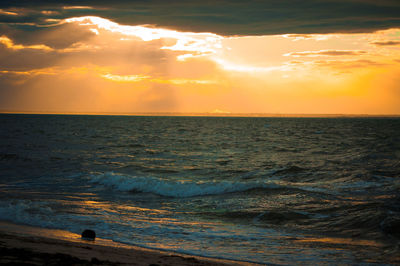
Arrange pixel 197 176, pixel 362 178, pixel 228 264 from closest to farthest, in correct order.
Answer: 1. pixel 228 264
2. pixel 362 178
3. pixel 197 176

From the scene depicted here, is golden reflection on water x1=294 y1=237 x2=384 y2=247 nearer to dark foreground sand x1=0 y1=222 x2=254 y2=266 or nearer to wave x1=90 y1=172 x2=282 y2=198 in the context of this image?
dark foreground sand x1=0 y1=222 x2=254 y2=266

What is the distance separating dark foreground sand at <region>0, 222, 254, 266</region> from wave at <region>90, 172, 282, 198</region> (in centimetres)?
801

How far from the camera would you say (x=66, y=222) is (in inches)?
440

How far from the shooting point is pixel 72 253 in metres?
7.31

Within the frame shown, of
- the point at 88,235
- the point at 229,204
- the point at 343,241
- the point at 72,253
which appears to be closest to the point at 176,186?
the point at 229,204

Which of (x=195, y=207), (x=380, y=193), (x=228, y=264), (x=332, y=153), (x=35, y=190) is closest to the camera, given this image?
(x=228, y=264)

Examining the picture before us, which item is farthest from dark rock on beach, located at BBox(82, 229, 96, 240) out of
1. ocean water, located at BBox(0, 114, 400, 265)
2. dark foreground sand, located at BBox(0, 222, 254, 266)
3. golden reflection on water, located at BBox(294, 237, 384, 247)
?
golden reflection on water, located at BBox(294, 237, 384, 247)

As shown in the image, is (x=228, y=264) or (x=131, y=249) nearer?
(x=228, y=264)

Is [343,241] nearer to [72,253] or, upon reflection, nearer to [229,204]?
[229,204]

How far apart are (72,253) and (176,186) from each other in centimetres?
1128

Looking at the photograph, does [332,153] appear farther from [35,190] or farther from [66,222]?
[66,222]

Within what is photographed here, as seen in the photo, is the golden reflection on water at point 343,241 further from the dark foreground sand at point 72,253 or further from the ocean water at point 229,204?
the dark foreground sand at point 72,253

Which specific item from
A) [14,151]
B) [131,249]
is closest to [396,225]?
[131,249]

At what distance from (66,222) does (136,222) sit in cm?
200
